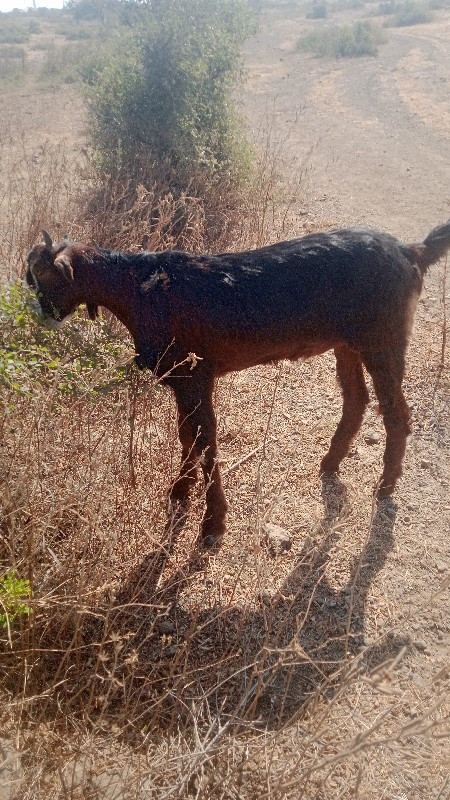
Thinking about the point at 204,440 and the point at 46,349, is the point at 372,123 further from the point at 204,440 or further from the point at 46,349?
the point at 46,349

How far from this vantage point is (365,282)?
3.31 m

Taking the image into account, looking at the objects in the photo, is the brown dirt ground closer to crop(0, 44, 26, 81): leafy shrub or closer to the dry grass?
the dry grass

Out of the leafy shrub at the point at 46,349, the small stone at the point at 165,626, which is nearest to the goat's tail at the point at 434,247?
the leafy shrub at the point at 46,349

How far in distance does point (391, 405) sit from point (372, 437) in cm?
90

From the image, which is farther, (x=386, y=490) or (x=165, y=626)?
(x=386, y=490)

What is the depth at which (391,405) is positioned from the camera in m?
3.75

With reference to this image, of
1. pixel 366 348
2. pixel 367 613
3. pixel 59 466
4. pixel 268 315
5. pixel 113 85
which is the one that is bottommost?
pixel 367 613

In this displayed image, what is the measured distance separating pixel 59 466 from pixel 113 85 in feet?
24.9

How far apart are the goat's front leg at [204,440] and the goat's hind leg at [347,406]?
103 cm

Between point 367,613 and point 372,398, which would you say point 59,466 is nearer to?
point 367,613

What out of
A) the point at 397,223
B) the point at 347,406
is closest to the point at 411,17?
the point at 397,223

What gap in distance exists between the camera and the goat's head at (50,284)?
133 inches

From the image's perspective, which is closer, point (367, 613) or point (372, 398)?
point (367, 613)

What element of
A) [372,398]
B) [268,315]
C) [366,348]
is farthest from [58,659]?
[372,398]
